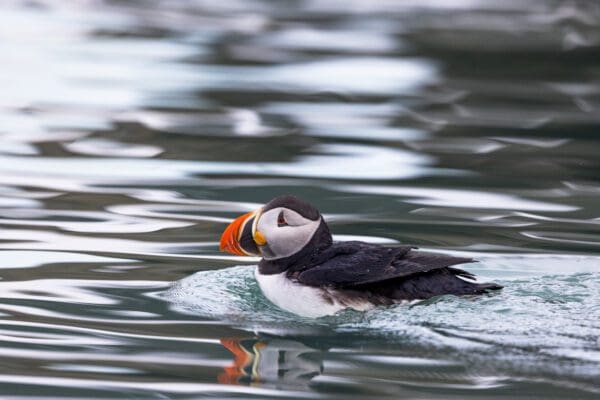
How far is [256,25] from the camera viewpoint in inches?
817

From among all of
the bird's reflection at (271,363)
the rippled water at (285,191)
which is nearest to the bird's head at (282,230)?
the rippled water at (285,191)

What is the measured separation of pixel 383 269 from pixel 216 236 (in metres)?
2.26

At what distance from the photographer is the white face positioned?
23.4 ft

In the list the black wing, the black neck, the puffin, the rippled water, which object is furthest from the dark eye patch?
the rippled water

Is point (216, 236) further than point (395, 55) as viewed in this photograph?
No

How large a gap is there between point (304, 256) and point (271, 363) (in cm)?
90

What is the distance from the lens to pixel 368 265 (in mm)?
6867

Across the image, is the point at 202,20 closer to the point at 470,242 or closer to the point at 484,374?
the point at 470,242

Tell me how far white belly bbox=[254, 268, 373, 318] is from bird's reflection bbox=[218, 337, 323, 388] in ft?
0.91

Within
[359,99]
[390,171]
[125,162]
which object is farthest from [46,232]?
[359,99]

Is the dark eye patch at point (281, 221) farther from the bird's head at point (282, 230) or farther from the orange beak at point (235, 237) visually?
the orange beak at point (235, 237)

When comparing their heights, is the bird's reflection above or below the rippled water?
below

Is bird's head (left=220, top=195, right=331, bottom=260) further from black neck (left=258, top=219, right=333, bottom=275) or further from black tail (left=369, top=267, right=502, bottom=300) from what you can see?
black tail (left=369, top=267, right=502, bottom=300)

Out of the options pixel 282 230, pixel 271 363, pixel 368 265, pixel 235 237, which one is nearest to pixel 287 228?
pixel 282 230
